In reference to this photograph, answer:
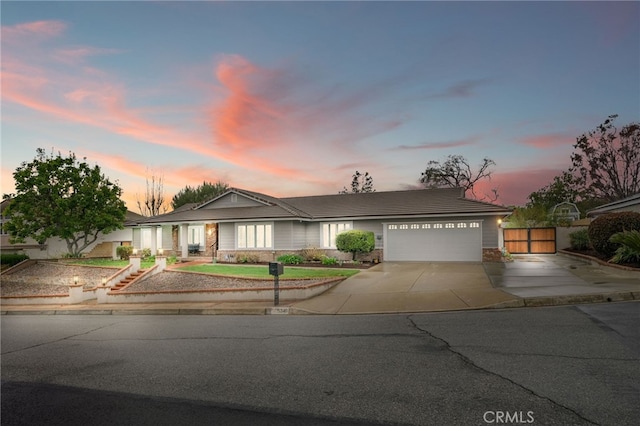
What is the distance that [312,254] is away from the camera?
26609 mm

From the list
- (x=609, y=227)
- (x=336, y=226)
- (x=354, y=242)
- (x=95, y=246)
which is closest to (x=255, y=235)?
(x=336, y=226)

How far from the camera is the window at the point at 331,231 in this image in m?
27.8

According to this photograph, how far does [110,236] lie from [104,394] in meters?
35.3

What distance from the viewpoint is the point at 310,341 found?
842 cm

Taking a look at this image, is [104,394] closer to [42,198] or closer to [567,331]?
[567,331]

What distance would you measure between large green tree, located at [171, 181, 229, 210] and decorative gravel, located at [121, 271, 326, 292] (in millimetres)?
40618

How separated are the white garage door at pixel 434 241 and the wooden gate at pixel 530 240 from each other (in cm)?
837

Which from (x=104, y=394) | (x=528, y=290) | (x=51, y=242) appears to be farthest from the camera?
(x=51, y=242)

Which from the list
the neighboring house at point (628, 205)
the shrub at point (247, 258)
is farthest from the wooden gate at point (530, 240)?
the shrub at point (247, 258)

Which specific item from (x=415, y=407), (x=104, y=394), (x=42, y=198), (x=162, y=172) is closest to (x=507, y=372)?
(x=415, y=407)

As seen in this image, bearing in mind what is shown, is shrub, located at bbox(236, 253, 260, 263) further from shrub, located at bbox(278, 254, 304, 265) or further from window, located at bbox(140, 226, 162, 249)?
window, located at bbox(140, 226, 162, 249)

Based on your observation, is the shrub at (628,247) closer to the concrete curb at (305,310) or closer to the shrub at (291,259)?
the concrete curb at (305,310)

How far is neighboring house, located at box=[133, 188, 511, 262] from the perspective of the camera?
81.7 ft

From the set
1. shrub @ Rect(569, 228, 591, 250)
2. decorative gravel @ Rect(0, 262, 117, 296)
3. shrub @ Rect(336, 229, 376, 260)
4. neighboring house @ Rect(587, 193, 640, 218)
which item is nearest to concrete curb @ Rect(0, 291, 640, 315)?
decorative gravel @ Rect(0, 262, 117, 296)
